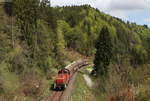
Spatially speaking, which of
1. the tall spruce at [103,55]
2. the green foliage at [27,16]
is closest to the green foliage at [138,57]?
the tall spruce at [103,55]

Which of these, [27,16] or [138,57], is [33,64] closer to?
[27,16]

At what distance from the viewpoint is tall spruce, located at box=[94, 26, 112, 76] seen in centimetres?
5647

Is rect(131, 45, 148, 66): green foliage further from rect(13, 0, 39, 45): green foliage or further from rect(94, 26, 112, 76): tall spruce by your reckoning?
rect(13, 0, 39, 45): green foliage

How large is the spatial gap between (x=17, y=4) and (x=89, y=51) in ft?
248

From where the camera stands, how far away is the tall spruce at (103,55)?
56.5m

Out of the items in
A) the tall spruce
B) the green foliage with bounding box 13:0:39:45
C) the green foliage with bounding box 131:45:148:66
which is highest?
the green foliage with bounding box 13:0:39:45

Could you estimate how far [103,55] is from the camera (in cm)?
5750

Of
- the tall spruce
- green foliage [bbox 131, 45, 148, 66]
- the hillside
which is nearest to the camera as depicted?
the hillside

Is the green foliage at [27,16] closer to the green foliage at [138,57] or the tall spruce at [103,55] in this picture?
the tall spruce at [103,55]

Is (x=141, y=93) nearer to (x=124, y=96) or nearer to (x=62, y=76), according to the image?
(x=124, y=96)

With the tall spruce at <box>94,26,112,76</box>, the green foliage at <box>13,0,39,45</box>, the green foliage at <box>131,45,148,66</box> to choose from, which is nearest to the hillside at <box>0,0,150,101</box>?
the green foliage at <box>13,0,39,45</box>

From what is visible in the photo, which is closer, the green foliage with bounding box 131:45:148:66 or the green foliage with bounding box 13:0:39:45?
the green foliage with bounding box 13:0:39:45

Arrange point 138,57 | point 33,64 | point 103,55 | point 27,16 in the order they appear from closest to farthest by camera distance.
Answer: point 33,64, point 27,16, point 103,55, point 138,57

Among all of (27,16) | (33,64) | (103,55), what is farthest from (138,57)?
(33,64)
